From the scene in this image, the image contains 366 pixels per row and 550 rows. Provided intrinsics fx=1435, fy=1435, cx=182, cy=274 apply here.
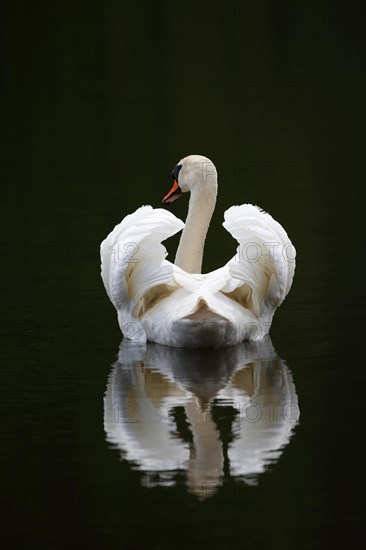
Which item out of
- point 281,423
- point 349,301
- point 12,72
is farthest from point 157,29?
point 281,423

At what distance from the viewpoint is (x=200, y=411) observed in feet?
28.0

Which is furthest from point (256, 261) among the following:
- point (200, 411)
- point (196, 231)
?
point (200, 411)

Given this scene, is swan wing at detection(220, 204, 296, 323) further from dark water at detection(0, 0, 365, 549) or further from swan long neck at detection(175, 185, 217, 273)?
swan long neck at detection(175, 185, 217, 273)

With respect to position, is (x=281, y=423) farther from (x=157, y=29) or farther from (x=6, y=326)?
(x=157, y=29)

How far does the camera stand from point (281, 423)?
831 cm

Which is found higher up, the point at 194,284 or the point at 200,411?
the point at 194,284

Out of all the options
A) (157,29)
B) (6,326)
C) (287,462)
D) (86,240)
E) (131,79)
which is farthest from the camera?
(157,29)

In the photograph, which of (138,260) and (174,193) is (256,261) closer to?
(138,260)

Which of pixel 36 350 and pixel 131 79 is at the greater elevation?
pixel 131 79

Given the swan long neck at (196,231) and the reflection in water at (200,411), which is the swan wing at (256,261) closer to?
the reflection in water at (200,411)

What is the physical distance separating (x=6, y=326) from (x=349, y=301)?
2796mm

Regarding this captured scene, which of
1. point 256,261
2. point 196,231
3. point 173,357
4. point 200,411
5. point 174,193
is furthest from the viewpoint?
point 174,193

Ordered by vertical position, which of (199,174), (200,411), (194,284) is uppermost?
(199,174)

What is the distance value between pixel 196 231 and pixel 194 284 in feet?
4.76
